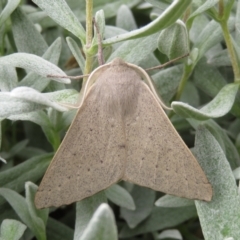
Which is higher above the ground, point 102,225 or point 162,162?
point 102,225

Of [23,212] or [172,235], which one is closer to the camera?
[23,212]

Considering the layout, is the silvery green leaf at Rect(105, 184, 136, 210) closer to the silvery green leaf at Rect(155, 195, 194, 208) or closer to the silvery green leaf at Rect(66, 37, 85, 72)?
the silvery green leaf at Rect(155, 195, 194, 208)

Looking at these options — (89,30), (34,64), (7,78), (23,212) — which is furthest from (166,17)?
(23,212)

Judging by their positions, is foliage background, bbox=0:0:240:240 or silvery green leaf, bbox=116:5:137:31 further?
silvery green leaf, bbox=116:5:137:31

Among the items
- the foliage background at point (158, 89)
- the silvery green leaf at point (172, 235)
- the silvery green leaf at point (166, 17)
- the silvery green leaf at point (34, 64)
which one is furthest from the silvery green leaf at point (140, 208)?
Result: the silvery green leaf at point (166, 17)

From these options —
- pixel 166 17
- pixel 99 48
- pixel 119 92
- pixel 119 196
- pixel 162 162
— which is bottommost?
pixel 119 196

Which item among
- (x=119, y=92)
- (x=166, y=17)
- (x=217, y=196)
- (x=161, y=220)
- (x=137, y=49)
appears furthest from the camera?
(x=161, y=220)

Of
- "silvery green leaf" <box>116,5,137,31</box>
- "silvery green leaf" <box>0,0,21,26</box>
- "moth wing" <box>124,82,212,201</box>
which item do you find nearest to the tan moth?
"moth wing" <box>124,82,212,201</box>

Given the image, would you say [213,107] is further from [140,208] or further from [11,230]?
[11,230]
